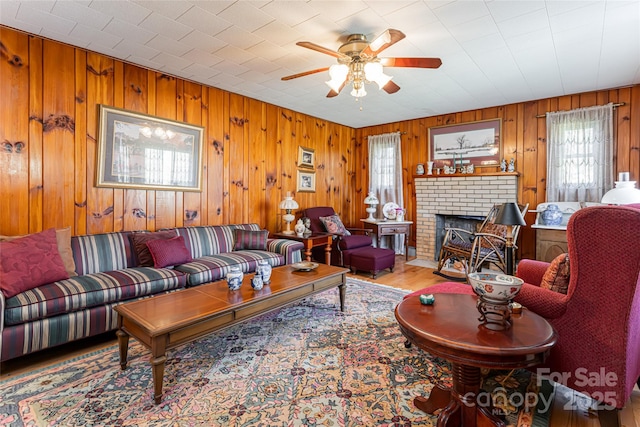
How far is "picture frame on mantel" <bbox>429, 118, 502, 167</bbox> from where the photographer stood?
4891mm

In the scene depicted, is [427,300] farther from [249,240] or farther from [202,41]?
[202,41]

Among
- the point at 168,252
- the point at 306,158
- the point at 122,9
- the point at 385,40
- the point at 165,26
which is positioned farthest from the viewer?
the point at 306,158

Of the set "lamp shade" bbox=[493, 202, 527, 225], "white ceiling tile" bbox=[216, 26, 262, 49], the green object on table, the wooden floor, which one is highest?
"white ceiling tile" bbox=[216, 26, 262, 49]

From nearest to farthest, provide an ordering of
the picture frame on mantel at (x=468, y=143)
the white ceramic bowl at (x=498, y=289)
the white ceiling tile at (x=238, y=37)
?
the white ceramic bowl at (x=498, y=289) < the white ceiling tile at (x=238, y=37) < the picture frame on mantel at (x=468, y=143)

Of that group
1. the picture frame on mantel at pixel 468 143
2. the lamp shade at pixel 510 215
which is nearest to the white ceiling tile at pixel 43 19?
the lamp shade at pixel 510 215

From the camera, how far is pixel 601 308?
147 cm

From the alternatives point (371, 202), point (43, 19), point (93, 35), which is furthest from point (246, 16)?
point (371, 202)

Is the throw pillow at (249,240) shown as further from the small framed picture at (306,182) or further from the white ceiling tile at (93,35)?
the white ceiling tile at (93,35)

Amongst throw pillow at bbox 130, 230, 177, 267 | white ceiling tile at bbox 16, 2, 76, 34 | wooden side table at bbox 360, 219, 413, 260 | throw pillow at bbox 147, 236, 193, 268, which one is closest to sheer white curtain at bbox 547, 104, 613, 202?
wooden side table at bbox 360, 219, 413, 260

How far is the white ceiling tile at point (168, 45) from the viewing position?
2.82 metres

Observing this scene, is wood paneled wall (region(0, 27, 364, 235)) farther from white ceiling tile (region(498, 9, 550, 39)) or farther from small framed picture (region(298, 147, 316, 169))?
white ceiling tile (region(498, 9, 550, 39))

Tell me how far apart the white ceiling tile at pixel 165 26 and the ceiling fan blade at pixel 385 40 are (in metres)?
1.57

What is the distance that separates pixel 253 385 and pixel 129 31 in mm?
3020

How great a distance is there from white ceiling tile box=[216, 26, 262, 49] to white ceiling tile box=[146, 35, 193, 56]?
→ 439 mm
